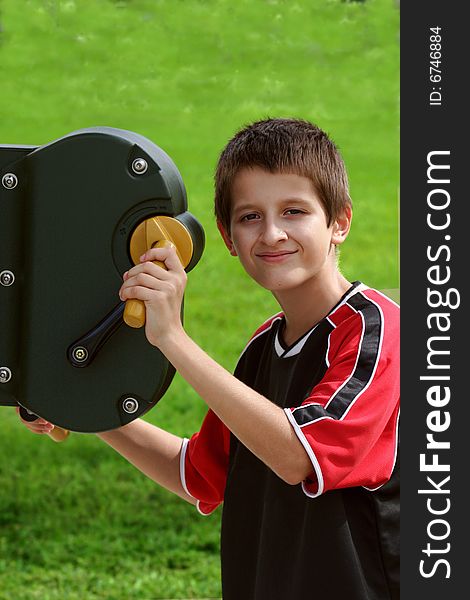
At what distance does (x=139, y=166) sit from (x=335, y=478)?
563mm

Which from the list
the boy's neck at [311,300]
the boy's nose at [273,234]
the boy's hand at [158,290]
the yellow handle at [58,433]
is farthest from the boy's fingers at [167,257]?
the yellow handle at [58,433]

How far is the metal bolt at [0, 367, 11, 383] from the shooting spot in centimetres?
172

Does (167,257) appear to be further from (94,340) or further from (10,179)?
(10,179)

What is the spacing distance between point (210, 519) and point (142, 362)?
145 inches

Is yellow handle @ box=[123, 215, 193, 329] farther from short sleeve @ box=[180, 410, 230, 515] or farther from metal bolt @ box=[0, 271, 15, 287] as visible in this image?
short sleeve @ box=[180, 410, 230, 515]

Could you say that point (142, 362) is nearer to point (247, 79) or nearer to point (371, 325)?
point (371, 325)

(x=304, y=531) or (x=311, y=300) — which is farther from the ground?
(x=311, y=300)

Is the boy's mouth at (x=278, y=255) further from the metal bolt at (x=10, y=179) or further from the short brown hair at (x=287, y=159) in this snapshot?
the metal bolt at (x=10, y=179)

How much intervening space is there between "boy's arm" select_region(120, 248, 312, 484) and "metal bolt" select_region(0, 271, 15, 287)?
8.6 inches

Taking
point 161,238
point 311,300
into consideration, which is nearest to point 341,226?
point 311,300

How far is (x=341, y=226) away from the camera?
1930 millimetres

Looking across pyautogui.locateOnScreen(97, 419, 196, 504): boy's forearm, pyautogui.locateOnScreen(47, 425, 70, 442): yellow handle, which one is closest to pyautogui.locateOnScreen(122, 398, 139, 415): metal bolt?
pyautogui.locateOnScreen(47, 425, 70, 442): yellow handle

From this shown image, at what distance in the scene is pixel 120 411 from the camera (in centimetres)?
166

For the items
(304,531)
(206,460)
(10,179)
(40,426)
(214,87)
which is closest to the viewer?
(10,179)
